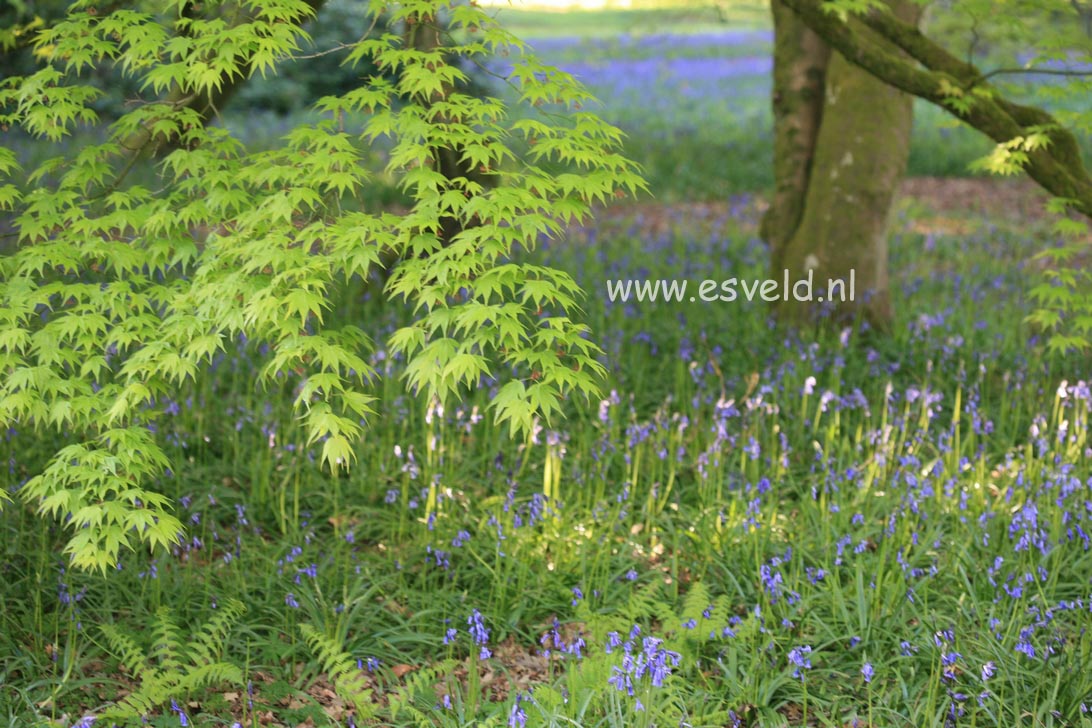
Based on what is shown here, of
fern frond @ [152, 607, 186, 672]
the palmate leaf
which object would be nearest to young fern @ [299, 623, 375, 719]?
fern frond @ [152, 607, 186, 672]

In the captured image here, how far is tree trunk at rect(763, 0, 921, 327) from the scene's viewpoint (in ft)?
23.9

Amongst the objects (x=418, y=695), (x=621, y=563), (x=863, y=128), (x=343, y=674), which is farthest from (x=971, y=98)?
(x=343, y=674)

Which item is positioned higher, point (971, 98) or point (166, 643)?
point (971, 98)

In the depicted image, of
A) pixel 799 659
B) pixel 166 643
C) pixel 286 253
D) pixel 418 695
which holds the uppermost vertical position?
pixel 286 253

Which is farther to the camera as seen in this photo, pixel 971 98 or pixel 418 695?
pixel 971 98

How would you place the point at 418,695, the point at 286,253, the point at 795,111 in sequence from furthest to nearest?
1. the point at 795,111
2. the point at 418,695
3. the point at 286,253

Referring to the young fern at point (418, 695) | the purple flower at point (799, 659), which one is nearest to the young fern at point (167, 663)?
the young fern at point (418, 695)

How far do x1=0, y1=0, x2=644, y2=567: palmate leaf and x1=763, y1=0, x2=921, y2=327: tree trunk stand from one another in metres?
4.16

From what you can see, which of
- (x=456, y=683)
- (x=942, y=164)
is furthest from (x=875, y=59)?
(x=942, y=164)

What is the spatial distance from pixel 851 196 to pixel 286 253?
5092mm

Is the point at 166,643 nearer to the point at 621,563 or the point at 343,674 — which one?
the point at 343,674

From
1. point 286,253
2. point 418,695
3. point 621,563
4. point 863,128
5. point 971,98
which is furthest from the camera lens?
point 863,128

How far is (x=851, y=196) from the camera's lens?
729 cm

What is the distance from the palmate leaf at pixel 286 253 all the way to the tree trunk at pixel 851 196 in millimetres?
4164
